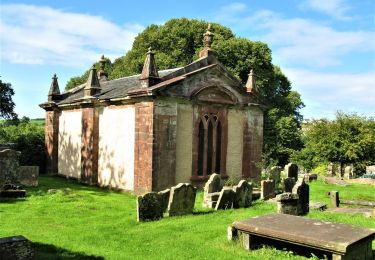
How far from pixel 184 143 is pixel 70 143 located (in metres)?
9.38

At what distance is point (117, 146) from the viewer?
71.4 ft

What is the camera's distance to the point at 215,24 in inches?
1751

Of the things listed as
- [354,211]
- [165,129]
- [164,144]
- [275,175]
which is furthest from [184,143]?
[354,211]

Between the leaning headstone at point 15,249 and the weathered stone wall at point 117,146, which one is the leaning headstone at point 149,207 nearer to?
the leaning headstone at point 15,249

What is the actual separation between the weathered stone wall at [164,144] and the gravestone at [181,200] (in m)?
4.43

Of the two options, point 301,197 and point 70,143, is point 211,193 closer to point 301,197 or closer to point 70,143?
point 301,197

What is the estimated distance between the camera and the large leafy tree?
41.4 m

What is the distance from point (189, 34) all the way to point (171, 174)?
2681 cm

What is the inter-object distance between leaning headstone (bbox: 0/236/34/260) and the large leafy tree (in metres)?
35.0

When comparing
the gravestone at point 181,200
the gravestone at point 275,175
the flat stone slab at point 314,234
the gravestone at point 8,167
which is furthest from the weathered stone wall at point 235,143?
the flat stone slab at point 314,234

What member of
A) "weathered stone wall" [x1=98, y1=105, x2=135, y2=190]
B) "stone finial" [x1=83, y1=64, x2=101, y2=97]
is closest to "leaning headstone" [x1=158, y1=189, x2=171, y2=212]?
"weathered stone wall" [x1=98, y1=105, x2=135, y2=190]

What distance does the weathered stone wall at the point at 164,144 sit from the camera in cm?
1930

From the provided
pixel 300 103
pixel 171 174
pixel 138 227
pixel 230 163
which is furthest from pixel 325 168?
pixel 138 227

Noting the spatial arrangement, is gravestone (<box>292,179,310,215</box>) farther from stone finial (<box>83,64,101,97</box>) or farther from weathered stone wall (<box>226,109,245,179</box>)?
stone finial (<box>83,64,101,97</box>)
